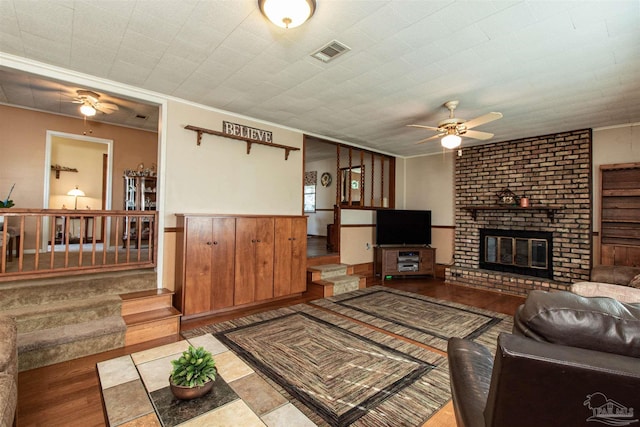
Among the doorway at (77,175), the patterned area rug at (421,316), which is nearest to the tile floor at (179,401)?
the patterned area rug at (421,316)

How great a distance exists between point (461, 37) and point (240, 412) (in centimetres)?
298

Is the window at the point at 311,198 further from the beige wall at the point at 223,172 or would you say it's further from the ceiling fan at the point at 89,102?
the ceiling fan at the point at 89,102

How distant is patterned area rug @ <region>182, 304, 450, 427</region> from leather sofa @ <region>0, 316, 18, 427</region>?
4.76 ft

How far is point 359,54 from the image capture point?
8.46 ft

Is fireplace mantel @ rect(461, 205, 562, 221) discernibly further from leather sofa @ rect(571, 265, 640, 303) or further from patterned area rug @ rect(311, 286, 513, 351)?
patterned area rug @ rect(311, 286, 513, 351)

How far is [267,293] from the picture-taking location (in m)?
4.22

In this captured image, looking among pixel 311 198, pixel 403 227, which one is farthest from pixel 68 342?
pixel 311 198

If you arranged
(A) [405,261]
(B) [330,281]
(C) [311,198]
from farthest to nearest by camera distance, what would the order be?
1. (C) [311,198]
2. (A) [405,261]
3. (B) [330,281]

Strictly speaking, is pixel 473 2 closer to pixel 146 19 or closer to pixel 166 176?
pixel 146 19

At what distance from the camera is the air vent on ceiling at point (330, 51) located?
244 centimetres

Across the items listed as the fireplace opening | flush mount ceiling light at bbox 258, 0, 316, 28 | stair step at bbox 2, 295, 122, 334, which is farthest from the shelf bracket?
stair step at bbox 2, 295, 122, 334

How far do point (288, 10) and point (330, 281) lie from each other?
3.81m

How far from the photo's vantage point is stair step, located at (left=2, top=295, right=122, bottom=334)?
2.69 m

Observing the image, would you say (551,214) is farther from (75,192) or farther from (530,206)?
(75,192)
